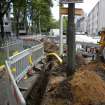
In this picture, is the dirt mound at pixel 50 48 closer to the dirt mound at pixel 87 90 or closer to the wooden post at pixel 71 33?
the wooden post at pixel 71 33

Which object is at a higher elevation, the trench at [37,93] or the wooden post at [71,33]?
the wooden post at [71,33]

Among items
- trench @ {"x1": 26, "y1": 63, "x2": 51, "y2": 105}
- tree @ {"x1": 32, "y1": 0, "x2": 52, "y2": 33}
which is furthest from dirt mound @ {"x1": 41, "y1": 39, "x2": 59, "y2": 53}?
trench @ {"x1": 26, "y1": 63, "x2": 51, "y2": 105}

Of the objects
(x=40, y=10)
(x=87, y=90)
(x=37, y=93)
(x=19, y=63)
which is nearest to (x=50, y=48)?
(x=19, y=63)

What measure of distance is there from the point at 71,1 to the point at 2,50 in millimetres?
8396

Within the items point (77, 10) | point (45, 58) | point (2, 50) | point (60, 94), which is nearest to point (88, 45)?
point (45, 58)

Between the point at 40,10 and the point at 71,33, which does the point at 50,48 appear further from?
the point at 40,10

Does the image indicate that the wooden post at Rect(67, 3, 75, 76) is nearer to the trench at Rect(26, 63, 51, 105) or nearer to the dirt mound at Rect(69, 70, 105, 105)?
the dirt mound at Rect(69, 70, 105, 105)

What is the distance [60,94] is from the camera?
27.5ft

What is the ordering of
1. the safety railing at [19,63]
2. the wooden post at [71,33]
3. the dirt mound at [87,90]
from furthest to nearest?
the safety railing at [19,63] → the wooden post at [71,33] → the dirt mound at [87,90]

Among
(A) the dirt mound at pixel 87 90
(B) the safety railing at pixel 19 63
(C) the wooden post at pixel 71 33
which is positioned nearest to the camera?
(A) the dirt mound at pixel 87 90

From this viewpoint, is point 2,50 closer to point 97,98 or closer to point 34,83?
point 34,83

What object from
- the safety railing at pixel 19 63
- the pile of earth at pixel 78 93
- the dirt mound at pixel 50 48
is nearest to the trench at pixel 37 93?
the safety railing at pixel 19 63

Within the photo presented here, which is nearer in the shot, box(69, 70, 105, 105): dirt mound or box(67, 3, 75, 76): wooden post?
box(69, 70, 105, 105): dirt mound

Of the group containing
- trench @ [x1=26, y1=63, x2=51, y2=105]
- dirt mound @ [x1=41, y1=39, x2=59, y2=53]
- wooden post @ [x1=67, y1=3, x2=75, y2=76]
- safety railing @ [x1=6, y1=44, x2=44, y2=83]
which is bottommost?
dirt mound @ [x1=41, y1=39, x2=59, y2=53]
